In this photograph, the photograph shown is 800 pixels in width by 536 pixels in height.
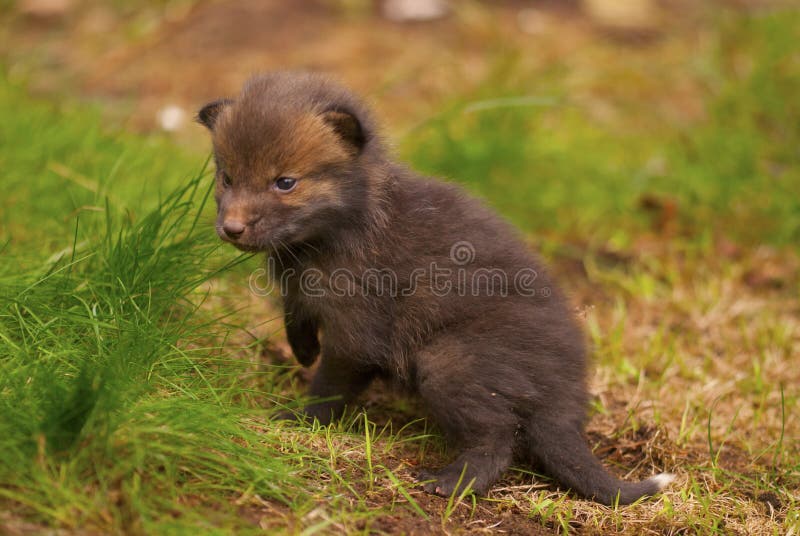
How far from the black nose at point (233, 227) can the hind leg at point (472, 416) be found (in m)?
1.03

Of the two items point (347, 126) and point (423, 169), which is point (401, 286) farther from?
point (423, 169)

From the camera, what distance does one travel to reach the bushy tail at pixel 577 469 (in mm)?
3393

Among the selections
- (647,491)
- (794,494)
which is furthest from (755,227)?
(647,491)

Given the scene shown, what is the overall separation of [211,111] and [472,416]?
72.1 inches

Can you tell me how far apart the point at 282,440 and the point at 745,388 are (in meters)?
2.80

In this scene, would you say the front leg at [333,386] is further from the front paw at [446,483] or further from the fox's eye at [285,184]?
the fox's eye at [285,184]

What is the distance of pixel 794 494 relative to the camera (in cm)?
359

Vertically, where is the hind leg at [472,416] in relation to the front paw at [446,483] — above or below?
above

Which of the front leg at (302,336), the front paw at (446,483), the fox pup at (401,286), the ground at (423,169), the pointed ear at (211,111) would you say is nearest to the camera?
the ground at (423,169)

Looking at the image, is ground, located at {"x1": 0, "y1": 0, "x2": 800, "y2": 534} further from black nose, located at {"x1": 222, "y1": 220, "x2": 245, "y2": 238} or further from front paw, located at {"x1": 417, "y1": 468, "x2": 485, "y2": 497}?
black nose, located at {"x1": 222, "y1": 220, "x2": 245, "y2": 238}

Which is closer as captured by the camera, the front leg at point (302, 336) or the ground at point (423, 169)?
the ground at point (423, 169)

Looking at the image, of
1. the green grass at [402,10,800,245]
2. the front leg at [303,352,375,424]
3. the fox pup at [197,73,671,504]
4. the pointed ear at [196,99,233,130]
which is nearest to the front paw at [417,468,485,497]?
the fox pup at [197,73,671,504]

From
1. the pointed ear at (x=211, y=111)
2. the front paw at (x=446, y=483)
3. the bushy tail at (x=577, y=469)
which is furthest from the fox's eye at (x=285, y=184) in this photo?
the bushy tail at (x=577, y=469)

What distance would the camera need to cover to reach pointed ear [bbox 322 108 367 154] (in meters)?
3.43
